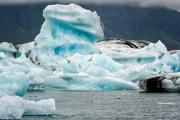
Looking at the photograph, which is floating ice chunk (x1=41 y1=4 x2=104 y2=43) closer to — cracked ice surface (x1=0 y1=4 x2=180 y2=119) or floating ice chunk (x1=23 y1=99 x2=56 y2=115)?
cracked ice surface (x1=0 y1=4 x2=180 y2=119)

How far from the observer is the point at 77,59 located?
179ft

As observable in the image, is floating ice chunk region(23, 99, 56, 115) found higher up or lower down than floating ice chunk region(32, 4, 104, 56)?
lower down

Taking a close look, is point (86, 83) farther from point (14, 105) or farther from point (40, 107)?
point (14, 105)

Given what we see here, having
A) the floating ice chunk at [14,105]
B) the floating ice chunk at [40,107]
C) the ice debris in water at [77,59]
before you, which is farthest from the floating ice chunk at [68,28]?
the floating ice chunk at [14,105]

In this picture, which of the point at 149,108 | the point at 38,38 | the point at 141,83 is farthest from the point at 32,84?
the point at 149,108

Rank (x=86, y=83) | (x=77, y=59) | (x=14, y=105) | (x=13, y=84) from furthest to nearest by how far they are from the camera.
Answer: (x=77, y=59) → (x=86, y=83) → (x=13, y=84) → (x=14, y=105)

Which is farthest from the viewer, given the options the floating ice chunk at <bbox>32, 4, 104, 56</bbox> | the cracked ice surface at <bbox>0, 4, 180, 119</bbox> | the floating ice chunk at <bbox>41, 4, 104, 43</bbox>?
the floating ice chunk at <bbox>32, 4, 104, 56</bbox>

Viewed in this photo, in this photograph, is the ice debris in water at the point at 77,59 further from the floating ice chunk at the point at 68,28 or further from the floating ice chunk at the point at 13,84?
the floating ice chunk at the point at 13,84

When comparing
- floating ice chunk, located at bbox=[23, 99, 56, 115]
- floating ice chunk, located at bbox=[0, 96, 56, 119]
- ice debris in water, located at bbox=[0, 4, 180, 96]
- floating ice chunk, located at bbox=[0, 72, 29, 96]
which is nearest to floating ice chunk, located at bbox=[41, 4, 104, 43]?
ice debris in water, located at bbox=[0, 4, 180, 96]

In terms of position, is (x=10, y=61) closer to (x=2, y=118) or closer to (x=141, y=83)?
(x=141, y=83)

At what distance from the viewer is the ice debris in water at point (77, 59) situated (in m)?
51.5

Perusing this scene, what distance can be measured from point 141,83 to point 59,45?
12.7 metres

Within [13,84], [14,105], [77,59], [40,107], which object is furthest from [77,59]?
[14,105]

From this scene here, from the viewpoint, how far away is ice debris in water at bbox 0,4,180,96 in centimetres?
5147
